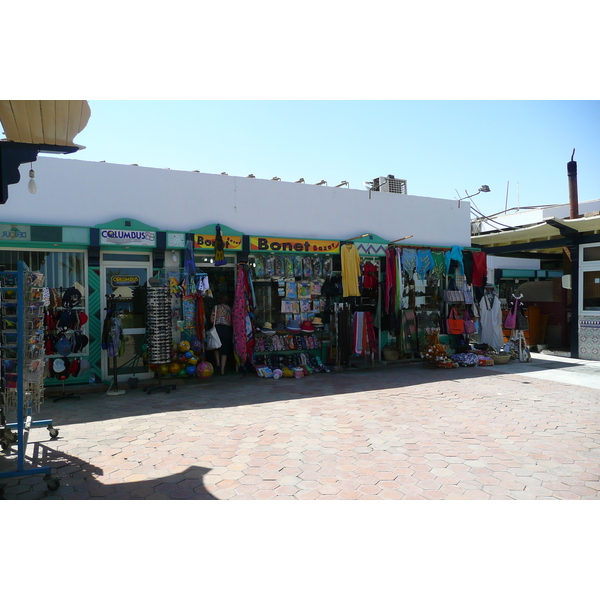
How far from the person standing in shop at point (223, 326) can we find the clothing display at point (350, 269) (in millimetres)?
2693

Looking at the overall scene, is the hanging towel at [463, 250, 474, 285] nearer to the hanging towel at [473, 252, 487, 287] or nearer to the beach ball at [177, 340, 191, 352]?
the hanging towel at [473, 252, 487, 287]

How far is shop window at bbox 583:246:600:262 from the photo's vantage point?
36.7ft

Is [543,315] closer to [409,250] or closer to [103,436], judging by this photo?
[409,250]

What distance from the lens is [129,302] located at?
8.79 metres

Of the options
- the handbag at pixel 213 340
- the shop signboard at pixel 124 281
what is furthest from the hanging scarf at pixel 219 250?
the shop signboard at pixel 124 281

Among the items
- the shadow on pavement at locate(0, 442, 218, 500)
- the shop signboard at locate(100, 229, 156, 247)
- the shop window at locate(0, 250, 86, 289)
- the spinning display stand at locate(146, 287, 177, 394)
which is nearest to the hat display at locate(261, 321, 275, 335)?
the spinning display stand at locate(146, 287, 177, 394)

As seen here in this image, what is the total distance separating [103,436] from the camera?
5512 millimetres

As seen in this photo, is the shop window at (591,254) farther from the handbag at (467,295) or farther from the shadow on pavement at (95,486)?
the shadow on pavement at (95,486)

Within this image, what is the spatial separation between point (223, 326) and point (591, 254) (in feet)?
30.0

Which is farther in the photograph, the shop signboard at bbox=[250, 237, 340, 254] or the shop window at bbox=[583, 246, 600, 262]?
Answer: the shop window at bbox=[583, 246, 600, 262]

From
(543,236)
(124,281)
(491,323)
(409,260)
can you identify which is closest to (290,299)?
(409,260)

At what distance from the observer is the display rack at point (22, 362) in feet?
13.7

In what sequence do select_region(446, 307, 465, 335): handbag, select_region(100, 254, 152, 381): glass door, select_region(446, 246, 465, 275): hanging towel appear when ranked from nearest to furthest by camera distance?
select_region(100, 254, 152, 381): glass door
select_region(446, 307, 465, 335): handbag
select_region(446, 246, 465, 275): hanging towel

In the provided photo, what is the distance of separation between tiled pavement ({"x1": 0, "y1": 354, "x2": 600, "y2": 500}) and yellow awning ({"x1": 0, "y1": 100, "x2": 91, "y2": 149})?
3232 mm
